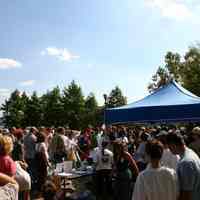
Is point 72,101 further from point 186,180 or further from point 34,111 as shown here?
point 186,180

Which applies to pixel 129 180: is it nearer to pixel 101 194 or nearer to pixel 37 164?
pixel 101 194

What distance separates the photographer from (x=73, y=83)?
6106 cm

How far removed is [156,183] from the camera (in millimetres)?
3910

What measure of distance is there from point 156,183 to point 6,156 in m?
2.22

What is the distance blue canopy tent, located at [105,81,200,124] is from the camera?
8977 millimetres

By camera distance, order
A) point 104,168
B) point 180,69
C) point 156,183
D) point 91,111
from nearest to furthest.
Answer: point 156,183
point 104,168
point 180,69
point 91,111

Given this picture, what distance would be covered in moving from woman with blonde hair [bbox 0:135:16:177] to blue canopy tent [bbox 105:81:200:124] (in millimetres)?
4613

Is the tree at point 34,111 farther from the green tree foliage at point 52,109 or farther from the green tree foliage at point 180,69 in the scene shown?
the green tree foliage at point 180,69

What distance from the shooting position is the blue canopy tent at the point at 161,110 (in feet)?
29.5

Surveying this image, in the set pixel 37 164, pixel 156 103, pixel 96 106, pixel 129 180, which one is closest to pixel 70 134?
pixel 37 164

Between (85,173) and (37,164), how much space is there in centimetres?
146

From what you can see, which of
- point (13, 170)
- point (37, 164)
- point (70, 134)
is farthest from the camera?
point (70, 134)

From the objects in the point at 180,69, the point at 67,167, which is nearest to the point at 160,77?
the point at 180,69

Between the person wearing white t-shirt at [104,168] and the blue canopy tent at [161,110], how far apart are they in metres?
1.05
